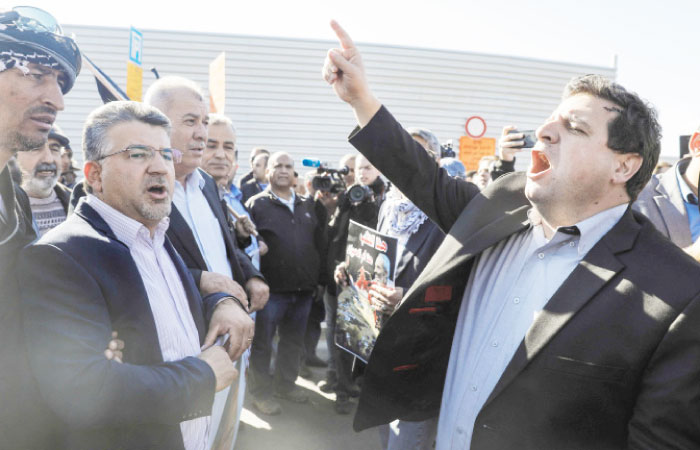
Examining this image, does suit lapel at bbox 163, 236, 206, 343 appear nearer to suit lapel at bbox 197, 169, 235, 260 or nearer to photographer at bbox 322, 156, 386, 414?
suit lapel at bbox 197, 169, 235, 260

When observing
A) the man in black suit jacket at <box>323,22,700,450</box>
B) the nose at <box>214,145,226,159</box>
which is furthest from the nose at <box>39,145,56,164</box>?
the man in black suit jacket at <box>323,22,700,450</box>

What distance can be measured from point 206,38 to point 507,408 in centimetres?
1262

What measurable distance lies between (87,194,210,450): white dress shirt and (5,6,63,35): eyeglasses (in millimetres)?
522

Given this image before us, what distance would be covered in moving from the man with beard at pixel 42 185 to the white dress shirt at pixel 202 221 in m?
1.13

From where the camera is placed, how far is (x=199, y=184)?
8.57ft

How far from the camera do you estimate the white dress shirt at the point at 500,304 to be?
1.57 meters

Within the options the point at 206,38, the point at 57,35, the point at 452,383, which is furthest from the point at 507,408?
the point at 206,38

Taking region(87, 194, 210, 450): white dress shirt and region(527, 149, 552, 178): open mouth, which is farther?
region(527, 149, 552, 178): open mouth

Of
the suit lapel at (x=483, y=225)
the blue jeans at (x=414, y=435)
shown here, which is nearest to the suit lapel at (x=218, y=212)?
the suit lapel at (x=483, y=225)

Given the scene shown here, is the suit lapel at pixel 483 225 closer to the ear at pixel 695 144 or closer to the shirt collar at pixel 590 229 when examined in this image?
the shirt collar at pixel 590 229

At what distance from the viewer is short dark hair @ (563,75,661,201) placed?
1565mm

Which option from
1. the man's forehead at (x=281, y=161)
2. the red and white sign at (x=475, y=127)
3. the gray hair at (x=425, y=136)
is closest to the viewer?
the gray hair at (x=425, y=136)

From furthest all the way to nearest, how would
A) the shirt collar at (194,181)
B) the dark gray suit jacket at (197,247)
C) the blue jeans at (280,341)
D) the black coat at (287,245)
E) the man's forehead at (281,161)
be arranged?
the man's forehead at (281,161) → the black coat at (287,245) → the blue jeans at (280,341) → the shirt collar at (194,181) → the dark gray suit jacket at (197,247)

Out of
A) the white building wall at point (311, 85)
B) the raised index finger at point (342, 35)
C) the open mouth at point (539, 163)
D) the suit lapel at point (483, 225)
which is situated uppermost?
the white building wall at point (311, 85)
